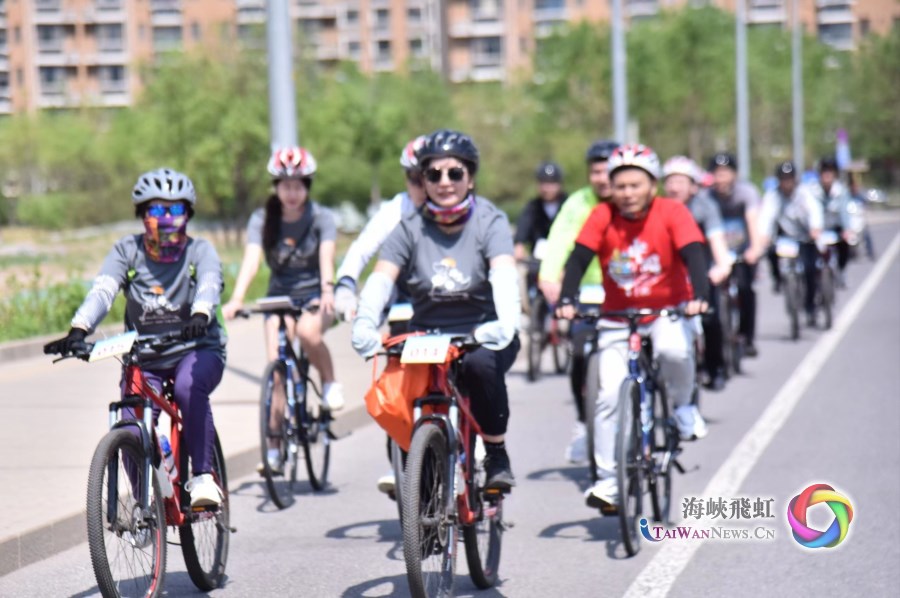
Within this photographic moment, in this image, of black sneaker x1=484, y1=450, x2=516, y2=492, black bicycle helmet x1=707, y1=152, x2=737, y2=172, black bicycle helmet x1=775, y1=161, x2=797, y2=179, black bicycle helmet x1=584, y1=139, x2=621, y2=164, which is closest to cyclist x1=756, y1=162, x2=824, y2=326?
black bicycle helmet x1=775, y1=161, x2=797, y2=179

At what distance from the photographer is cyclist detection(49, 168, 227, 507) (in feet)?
21.4

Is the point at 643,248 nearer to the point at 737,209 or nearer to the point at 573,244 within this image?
the point at 573,244

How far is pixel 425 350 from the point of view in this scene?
5.90m

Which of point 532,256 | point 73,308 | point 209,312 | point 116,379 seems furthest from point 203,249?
point 73,308

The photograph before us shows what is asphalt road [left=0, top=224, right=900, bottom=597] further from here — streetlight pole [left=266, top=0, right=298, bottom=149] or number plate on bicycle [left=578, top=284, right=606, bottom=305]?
streetlight pole [left=266, top=0, right=298, bottom=149]

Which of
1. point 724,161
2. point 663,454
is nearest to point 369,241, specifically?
point 663,454

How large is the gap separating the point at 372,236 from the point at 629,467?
5.32 ft

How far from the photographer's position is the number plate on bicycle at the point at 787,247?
17156 millimetres

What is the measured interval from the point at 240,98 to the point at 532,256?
3392 centimetres

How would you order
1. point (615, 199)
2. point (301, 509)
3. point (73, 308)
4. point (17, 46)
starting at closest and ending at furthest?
point (615, 199)
point (301, 509)
point (73, 308)
point (17, 46)

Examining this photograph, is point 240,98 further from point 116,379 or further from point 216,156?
point 116,379

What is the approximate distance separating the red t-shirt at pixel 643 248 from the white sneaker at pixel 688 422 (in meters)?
0.55

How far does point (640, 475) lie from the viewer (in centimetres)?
731

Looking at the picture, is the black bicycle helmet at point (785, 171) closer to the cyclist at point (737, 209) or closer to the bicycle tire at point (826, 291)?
the bicycle tire at point (826, 291)
